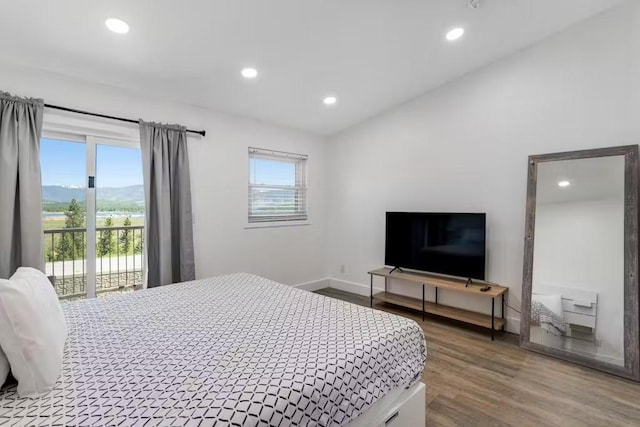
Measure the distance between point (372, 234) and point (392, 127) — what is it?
152 cm

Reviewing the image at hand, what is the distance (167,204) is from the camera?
10.4 ft

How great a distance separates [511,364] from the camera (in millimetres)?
2611

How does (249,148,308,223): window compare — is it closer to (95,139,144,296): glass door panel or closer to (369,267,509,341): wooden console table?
(95,139,144,296): glass door panel

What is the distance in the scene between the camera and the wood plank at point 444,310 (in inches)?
126

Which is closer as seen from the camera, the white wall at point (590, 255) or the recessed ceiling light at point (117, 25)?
the recessed ceiling light at point (117, 25)

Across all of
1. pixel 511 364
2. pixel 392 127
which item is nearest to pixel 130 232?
pixel 392 127

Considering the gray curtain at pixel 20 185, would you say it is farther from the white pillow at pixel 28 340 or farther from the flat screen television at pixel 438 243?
the flat screen television at pixel 438 243

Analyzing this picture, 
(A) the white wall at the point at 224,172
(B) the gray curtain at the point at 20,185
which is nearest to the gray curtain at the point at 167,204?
(A) the white wall at the point at 224,172

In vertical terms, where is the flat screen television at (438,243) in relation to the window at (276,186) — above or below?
below

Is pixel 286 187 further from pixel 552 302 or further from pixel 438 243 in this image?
pixel 552 302

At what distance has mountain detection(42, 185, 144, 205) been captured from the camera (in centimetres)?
276

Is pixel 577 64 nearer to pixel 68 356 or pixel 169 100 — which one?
pixel 169 100

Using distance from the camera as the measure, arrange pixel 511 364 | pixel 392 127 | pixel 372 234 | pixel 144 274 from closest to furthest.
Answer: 1. pixel 511 364
2. pixel 144 274
3. pixel 392 127
4. pixel 372 234

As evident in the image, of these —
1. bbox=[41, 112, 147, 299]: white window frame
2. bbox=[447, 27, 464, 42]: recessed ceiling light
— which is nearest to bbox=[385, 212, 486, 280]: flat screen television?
bbox=[447, 27, 464, 42]: recessed ceiling light
